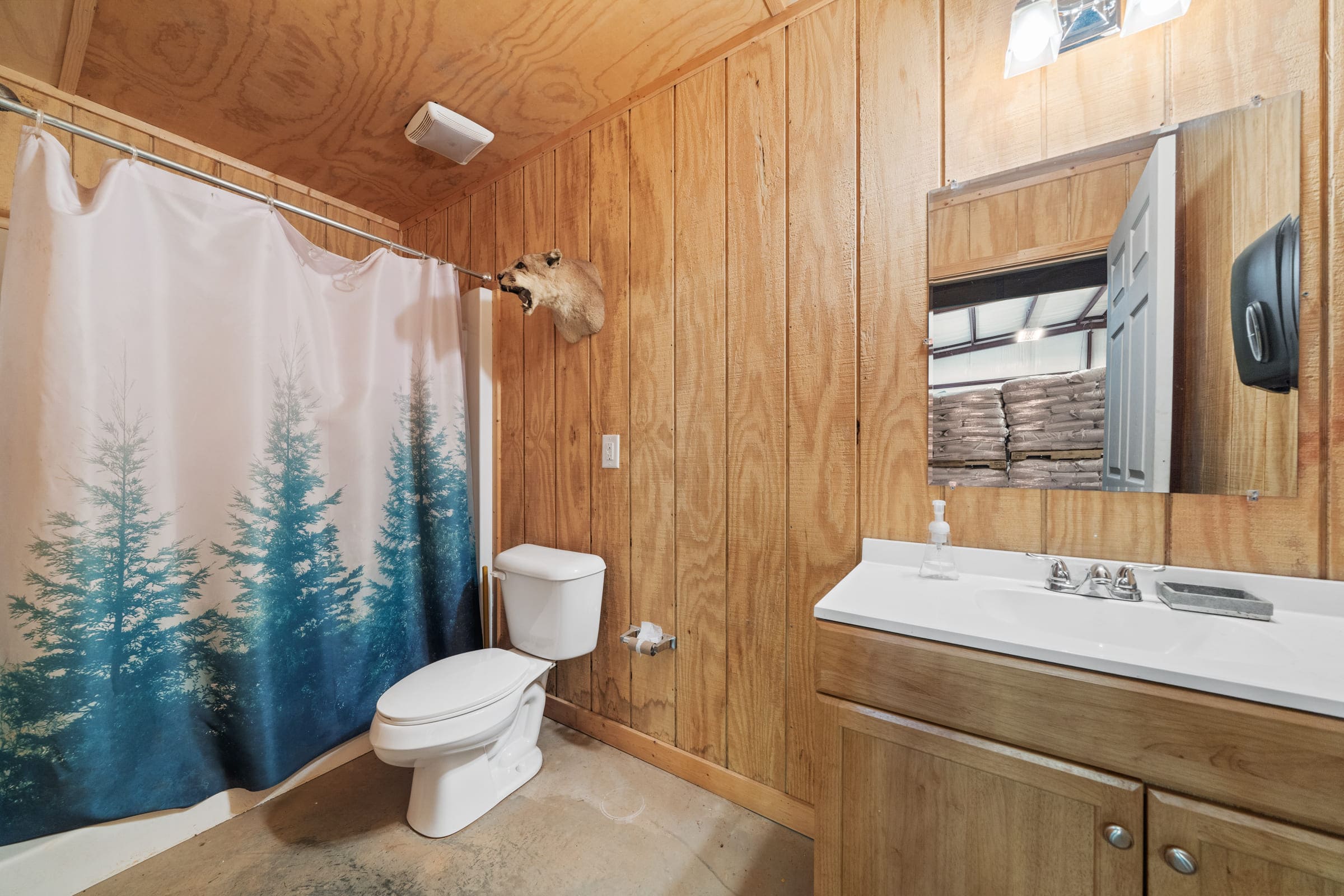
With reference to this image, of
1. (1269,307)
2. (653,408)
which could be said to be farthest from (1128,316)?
(653,408)

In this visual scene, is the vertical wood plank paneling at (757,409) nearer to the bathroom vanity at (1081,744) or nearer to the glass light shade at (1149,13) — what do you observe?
the bathroom vanity at (1081,744)

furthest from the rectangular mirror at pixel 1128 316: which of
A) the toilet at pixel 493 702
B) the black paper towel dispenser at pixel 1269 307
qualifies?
the toilet at pixel 493 702

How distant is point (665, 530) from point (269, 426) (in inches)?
48.5

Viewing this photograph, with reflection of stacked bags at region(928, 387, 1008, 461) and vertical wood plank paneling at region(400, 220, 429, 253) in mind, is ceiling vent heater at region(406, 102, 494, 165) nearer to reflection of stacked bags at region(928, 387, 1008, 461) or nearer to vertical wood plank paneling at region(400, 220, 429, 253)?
vertical wood plank paneling at region(400, 220, 429, 253)

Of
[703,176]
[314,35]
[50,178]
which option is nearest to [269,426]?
[50,178]

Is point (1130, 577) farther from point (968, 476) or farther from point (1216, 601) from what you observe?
point (968, 476)

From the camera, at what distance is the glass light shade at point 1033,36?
1.00 m

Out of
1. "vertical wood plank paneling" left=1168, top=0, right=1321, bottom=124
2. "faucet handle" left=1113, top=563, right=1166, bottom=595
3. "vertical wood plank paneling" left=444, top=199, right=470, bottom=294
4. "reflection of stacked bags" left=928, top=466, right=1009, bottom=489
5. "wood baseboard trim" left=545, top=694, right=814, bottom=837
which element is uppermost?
"vertical wood plank paneling" left=444, top=199, right=470, bottom=294

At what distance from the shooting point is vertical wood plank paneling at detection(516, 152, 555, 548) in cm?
185

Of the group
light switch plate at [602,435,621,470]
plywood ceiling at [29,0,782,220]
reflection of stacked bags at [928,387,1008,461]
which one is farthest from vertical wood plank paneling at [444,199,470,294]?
reflection of stacked bags at [928,387,1008,461]

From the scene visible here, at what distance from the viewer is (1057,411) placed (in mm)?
1015

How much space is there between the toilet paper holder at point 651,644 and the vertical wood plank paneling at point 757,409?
8.3 inches

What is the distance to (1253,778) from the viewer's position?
556 mm

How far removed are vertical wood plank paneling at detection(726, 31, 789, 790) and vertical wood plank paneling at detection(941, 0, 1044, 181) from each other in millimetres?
403
